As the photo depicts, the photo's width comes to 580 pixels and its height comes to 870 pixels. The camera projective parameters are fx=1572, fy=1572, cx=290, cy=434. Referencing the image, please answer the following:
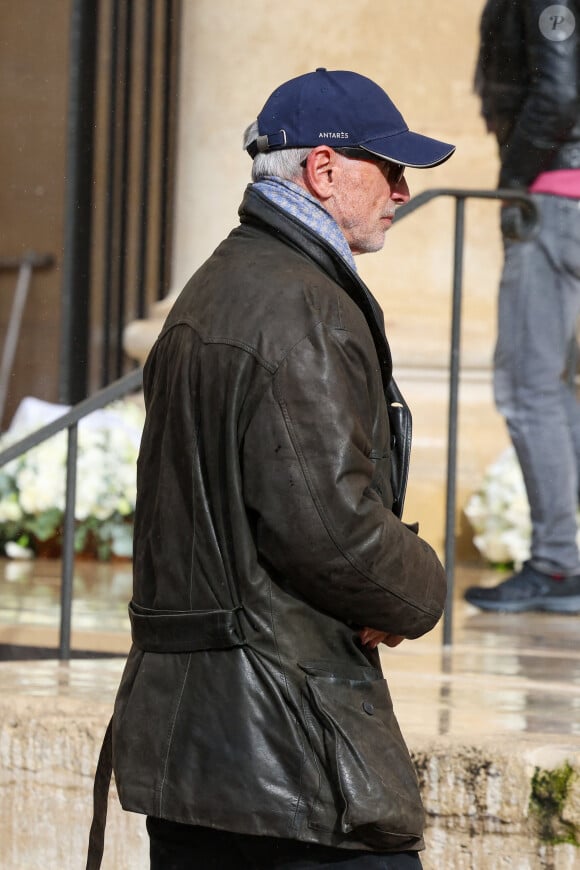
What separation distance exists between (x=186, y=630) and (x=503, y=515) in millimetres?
3413

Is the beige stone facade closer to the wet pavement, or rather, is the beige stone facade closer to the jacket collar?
the wet pavement

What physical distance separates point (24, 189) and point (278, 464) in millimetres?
6735

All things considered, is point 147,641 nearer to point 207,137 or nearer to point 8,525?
point 8,525

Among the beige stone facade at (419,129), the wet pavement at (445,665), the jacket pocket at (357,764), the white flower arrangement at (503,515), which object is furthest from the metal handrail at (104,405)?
the beige stone facade at (419,129)

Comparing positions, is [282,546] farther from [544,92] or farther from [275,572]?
[544,92]

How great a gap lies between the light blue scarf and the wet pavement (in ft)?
3.41

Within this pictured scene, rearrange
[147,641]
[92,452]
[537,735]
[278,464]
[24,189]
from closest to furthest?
1. [278,464]
2. [147,641]
3. [537,735]
4. [92,452]
5. [24,189]

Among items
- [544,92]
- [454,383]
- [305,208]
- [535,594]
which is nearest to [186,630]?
[305,208]

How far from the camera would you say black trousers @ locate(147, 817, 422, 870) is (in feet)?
5.95

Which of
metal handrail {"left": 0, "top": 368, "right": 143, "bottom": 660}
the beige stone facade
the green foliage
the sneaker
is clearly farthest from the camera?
the beige stone facade

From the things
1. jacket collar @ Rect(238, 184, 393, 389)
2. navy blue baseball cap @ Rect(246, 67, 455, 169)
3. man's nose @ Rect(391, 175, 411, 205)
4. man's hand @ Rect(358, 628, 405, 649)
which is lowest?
man's hand @ Rect(358, 628, 405, 649)

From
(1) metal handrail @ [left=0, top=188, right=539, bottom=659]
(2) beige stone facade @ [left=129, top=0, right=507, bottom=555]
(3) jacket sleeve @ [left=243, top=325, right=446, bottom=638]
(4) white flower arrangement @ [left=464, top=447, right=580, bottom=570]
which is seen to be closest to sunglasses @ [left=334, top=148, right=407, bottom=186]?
(3) jacket sleeve @ [left=243, top=325, right=446, bottom=638]

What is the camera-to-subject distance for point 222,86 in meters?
5.86

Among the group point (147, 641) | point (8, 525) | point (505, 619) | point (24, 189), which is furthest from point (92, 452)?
point (147, 641)
